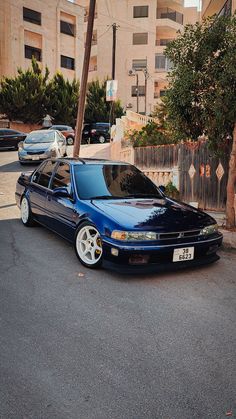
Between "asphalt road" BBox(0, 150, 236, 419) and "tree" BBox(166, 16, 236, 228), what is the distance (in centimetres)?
286

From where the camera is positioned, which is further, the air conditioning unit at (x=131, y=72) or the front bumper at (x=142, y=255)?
the air conditioning unit at (x=131, y=72)

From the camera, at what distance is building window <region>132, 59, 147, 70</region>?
52.0 m

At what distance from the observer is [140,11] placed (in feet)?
172

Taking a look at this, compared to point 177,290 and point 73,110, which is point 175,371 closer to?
point 177,290

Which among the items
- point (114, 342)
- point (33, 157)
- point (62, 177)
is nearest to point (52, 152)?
point (33, 157)

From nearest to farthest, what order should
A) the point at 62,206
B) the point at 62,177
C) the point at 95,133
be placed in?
the point at 62,206, the point at 62,177, the point at 95,133

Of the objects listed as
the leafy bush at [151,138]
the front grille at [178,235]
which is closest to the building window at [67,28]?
the leafy bush at [151,138]

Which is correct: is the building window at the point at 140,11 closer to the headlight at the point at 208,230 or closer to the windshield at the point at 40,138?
the windshield at the point at 40,138

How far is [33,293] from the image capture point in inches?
182

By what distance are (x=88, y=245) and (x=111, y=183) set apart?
4.26 ft

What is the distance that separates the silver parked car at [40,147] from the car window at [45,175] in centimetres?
981

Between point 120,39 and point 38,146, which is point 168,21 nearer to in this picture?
point 120,39

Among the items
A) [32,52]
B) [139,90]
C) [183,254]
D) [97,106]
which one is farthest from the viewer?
[139,90]

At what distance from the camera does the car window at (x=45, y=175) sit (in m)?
7.34
